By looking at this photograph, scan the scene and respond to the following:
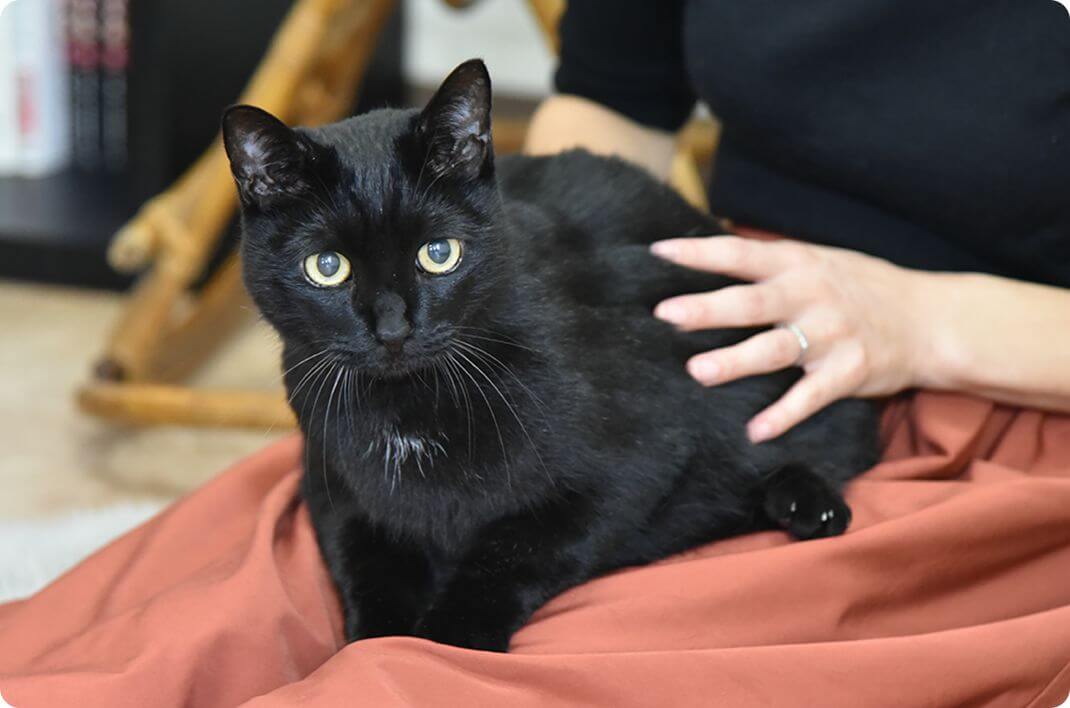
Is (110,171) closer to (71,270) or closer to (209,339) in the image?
(71,270)

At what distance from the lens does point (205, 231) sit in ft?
6.30

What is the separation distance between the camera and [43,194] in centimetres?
266

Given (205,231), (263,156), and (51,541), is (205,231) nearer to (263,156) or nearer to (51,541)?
(51,541)

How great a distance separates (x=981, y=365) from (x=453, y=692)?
20.3 inches

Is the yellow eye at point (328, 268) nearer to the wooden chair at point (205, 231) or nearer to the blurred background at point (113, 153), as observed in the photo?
the wooden chair at point (205, 231)

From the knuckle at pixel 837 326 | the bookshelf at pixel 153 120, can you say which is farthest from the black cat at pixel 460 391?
the bookshelf at pixel 153 120

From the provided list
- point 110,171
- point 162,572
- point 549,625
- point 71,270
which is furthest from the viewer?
point 110,171

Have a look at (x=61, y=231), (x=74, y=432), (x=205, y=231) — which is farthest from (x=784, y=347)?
(x=61, y=231)

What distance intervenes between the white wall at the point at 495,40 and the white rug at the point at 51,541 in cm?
126

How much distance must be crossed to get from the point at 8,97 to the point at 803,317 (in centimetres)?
212

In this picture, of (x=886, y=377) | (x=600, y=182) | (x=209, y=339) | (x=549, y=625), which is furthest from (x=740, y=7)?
(x=209, y=339)

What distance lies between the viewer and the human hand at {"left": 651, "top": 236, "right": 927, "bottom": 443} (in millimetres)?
975

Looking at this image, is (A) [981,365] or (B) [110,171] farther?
(B) [110,171]

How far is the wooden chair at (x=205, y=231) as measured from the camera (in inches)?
72.9
